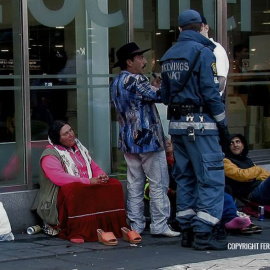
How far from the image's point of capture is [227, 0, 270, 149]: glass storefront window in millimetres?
10516

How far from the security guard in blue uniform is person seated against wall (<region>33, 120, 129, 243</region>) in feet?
3.00

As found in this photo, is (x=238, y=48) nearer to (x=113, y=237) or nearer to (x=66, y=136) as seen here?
(x=66, y=136)

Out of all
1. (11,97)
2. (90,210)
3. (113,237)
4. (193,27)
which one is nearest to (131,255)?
(113,237)

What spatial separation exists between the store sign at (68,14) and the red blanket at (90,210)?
193 cm

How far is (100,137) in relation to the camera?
9.16 m

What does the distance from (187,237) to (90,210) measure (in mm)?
1052

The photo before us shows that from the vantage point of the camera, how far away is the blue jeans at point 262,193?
29.7 feet

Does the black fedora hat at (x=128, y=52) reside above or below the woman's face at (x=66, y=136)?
above

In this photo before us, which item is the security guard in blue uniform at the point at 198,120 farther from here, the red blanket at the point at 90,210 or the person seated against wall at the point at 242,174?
the person seated against wall at the point at 242,174

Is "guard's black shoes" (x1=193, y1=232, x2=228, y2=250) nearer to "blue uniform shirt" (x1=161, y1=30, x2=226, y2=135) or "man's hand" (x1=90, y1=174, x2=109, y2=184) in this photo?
"blue uniform shirt" (x1=161, y1=30, x2=226, y2=135)

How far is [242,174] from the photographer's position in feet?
30.4

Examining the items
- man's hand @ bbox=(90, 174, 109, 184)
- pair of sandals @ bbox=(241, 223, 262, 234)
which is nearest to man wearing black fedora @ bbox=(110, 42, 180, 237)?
man's hand @ bbox=(90, 174, 109, 184)

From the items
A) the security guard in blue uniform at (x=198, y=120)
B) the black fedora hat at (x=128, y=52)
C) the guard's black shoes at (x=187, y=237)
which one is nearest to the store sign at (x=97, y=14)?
the black fedora hat at (x=128, y=52)

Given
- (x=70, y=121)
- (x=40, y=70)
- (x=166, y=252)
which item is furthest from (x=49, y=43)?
(x=166, y=252)
